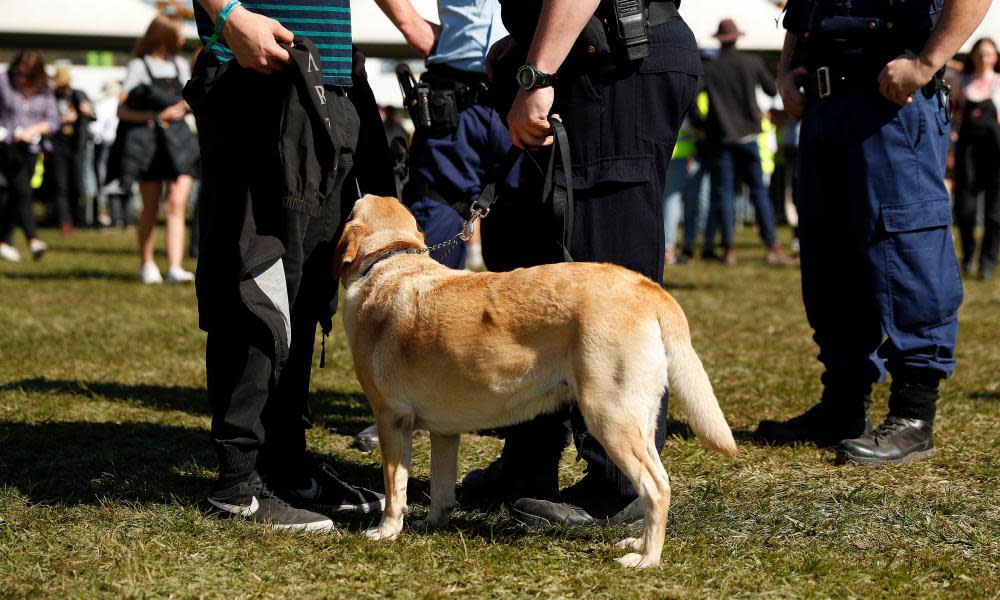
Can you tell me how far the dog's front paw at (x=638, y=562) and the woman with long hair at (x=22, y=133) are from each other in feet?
32.4

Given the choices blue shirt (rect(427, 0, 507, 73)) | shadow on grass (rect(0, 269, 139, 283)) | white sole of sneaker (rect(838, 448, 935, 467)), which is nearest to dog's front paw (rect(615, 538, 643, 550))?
white sole of sneaker (rect(838, 448, 935, 467))

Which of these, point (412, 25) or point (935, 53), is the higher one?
point (412, 25)

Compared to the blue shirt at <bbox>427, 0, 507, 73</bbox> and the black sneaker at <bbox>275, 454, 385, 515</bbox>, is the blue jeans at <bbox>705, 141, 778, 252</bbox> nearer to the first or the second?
the blue shirt at <bbox>427, 0, 507, 73</bbox>

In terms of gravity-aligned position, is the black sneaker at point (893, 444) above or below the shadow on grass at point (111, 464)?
above

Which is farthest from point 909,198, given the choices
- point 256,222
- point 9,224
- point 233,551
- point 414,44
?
point 9,224

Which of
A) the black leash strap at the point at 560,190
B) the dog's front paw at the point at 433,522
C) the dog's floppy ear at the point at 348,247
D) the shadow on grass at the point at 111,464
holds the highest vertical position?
the black leash strap at the point at 560,190

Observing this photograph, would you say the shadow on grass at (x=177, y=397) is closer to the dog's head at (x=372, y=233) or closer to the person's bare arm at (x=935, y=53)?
the dog's head at (x=372, y=233)

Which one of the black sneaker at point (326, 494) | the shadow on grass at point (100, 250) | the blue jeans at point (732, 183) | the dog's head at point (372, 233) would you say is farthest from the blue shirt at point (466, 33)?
the shadow on grass at point (100, 250)

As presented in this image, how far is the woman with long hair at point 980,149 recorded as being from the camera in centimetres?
978

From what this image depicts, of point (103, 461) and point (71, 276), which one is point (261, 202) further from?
point (71, 276)

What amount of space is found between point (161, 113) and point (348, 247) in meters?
6.31

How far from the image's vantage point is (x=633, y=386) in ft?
8.78

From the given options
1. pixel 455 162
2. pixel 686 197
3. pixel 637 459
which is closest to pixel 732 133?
pixel 686 197

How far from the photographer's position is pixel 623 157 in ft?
10.0
